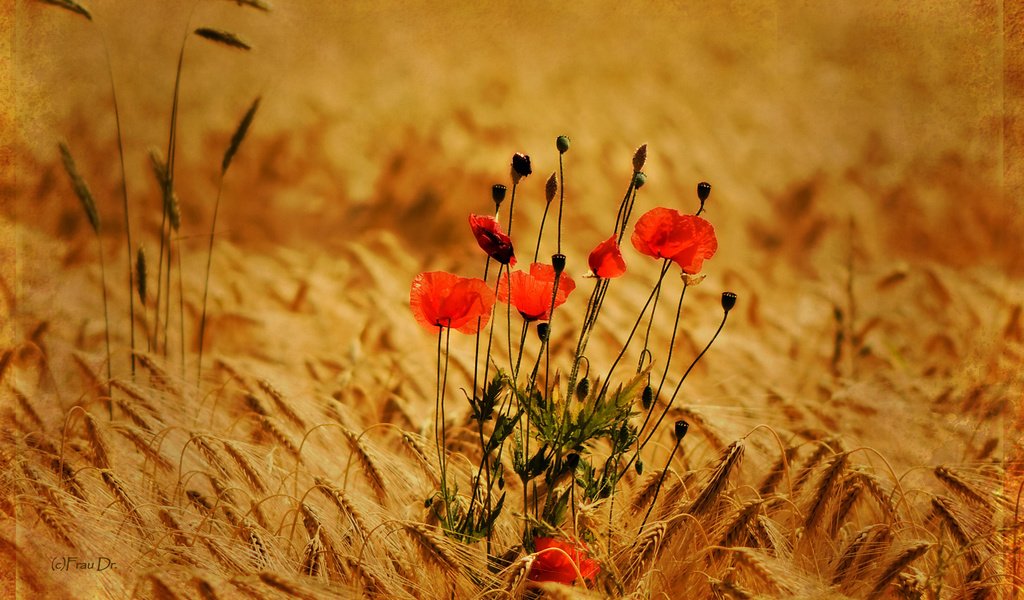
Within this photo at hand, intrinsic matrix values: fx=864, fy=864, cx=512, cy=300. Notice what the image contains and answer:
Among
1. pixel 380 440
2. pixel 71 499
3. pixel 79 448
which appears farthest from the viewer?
pixel 380 440

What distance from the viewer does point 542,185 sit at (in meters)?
3.02

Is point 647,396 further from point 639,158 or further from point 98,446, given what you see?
point 98,446

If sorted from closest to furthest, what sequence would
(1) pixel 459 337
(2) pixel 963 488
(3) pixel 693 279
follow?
(3) pixel 693 279 < (2) pixel 963 488 < (1) pixel 459 337

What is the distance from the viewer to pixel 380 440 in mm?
1701

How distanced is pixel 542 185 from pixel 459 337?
0.75 meters

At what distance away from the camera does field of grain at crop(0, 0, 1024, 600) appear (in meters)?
1.12

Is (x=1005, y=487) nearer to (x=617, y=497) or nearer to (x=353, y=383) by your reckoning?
(x=617, y=497)

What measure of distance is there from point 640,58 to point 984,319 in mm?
1557

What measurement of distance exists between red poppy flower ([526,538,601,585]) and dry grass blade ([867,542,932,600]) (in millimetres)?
336

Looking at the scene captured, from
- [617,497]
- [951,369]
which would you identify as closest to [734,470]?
[617,497]

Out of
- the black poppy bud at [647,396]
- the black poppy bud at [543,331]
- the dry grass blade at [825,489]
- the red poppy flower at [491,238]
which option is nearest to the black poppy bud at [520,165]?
the red poppy flower at [491,238]

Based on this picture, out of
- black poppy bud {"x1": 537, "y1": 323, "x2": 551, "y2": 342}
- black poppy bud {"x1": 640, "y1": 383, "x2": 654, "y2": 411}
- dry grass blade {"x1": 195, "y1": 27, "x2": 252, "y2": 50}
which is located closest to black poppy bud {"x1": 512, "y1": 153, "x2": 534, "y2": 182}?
black poppy bud {"x1": 537, "y1": 323, "x2": 551, "y2": 342}

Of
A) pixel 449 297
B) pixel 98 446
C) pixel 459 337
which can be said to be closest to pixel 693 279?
pixel 449 297

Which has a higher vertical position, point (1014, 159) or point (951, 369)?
point (1014, 159)
